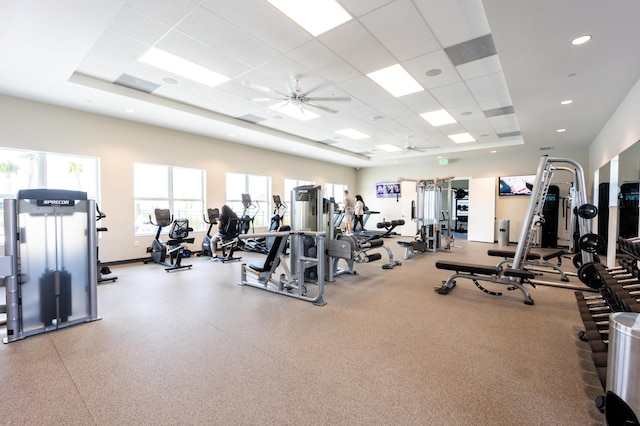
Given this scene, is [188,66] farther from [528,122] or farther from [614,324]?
[528,122]

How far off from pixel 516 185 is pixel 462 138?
293 cm

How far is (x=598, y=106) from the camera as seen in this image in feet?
16.6

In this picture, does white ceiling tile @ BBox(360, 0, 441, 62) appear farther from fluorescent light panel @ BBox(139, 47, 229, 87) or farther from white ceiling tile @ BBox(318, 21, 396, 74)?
fluorescent light panel @ BBox(139, 47, 229, 87)

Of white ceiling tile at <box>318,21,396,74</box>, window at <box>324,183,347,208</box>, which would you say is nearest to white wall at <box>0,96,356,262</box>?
window at <box>324,183,347,208</box>

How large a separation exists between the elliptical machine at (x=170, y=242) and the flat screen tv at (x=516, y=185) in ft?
31.3

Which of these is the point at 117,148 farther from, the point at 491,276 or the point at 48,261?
the point at 491,276

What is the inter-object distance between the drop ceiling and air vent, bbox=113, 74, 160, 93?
3 cm

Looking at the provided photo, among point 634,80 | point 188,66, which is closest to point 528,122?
point 634,80

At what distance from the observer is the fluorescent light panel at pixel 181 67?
3957 mm

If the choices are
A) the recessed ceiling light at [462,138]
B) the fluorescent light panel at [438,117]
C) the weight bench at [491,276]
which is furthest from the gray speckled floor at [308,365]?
the recessed ceiling light at [462,138]

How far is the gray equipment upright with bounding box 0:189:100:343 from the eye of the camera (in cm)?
270

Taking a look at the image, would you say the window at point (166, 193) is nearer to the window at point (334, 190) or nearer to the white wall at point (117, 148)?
the white wall at point (117, 148)

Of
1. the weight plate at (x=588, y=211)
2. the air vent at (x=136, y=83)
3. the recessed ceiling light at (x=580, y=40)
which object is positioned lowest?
the weight plate at (x=588, y=211)

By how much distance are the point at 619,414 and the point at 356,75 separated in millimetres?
4406
